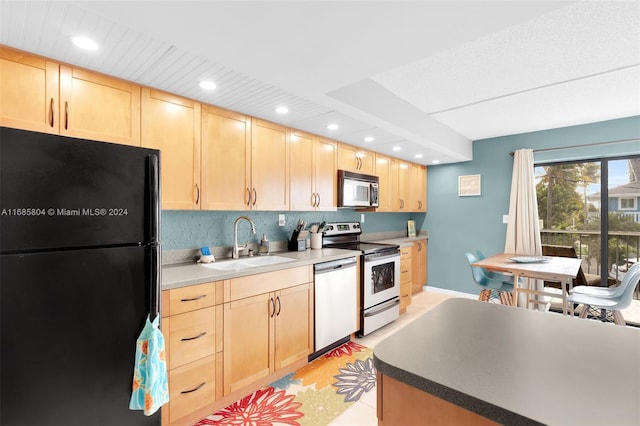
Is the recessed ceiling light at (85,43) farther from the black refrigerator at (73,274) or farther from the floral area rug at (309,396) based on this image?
the floral area rug at (309,396)

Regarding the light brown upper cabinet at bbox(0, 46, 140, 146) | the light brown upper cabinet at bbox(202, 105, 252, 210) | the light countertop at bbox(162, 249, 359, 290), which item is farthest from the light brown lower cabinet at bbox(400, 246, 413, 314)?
the light brown upper cabinet at bbox(0, 46, 140, 146)

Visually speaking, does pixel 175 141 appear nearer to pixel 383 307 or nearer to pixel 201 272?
pixel 201 272

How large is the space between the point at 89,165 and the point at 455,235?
4833mm

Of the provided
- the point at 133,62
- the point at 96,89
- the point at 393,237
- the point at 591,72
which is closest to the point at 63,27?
the point at 133,62

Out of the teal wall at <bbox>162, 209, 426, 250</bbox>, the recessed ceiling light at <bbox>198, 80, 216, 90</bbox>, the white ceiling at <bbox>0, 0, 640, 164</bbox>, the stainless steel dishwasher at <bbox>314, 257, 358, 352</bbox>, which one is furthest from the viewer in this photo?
the stainless steel dishwasher at <bbox>314, 257, 358, 352</bbox>

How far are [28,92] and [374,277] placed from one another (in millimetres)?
3077

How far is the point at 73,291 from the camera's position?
120 cm

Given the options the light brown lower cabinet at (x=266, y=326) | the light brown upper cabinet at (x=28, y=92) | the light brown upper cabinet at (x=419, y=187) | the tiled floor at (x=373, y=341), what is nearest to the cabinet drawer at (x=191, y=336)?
the light brown lower cabinet at (x=266, y=326)

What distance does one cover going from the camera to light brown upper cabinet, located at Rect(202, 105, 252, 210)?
2.24 m

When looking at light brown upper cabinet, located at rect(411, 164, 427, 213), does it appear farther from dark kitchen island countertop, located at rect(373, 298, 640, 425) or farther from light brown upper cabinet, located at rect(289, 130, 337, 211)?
dark kitchen island countertop, located at rect(373, 298, 640, 425)

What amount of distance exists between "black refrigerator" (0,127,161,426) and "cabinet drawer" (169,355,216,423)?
11.8 inches

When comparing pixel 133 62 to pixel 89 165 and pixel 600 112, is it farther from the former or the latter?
pixel 600 112

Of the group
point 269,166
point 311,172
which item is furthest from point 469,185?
point 269,166

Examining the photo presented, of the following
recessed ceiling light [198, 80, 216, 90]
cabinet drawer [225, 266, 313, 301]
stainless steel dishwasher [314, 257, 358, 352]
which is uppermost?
recessed ceiling light [198, 80, 216, 90]
